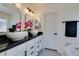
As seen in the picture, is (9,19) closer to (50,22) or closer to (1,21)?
(1,21)

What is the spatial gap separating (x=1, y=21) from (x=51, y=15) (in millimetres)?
2935

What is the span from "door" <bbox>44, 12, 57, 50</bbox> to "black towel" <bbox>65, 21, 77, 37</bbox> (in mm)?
765

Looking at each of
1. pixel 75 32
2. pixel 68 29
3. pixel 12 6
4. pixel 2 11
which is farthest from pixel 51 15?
pixel 2 11

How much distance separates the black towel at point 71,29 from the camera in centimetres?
374

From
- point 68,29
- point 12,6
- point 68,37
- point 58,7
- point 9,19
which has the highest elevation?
point 58,7

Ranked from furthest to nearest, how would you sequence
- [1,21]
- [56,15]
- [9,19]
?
[56,15] → [9,19] → [1,21]

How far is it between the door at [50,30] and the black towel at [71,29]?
2.51 ft

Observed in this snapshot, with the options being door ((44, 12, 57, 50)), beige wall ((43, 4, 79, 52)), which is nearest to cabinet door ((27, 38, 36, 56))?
beige wall ((43, 4, 79, 52))

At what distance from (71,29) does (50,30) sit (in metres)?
1.16

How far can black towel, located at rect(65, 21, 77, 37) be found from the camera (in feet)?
12.3

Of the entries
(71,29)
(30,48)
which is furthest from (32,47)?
(71,29)

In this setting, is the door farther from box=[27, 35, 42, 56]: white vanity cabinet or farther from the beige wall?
box=[27, 35, 42, 56]: white vanity cabinet

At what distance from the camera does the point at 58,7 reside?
165 inches

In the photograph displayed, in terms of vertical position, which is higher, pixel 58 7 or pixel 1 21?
pixel 58 7
